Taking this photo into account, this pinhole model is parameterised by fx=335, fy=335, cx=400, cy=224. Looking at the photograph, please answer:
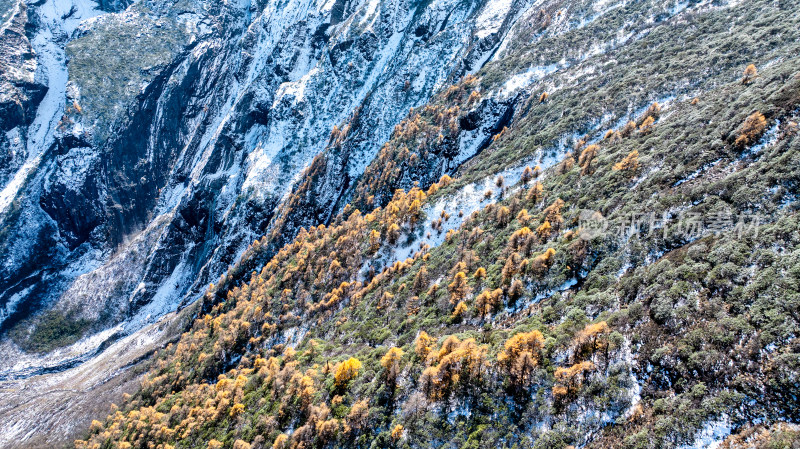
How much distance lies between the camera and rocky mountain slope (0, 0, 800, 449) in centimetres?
1738

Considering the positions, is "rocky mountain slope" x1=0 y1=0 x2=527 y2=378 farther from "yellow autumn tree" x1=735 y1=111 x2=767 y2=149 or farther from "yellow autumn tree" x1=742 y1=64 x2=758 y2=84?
"yellow autumn tree" x1=735 y1=111 x2=767 y2=149

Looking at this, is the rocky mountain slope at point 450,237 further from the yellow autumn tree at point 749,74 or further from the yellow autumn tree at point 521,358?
the yellow autumn tree at point 749,74

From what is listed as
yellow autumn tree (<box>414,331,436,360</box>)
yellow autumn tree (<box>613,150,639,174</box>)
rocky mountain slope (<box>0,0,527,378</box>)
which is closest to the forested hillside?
yellow autumn tree (<box>414,331,436,360</box>)

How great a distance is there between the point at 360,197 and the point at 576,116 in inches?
1968

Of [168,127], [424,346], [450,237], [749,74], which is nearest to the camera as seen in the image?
[424,346]

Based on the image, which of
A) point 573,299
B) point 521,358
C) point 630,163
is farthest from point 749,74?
point 521,358

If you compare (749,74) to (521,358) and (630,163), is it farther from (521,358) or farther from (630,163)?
(521,358)

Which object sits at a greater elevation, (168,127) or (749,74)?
(168,127)

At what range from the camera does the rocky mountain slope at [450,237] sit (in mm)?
17375

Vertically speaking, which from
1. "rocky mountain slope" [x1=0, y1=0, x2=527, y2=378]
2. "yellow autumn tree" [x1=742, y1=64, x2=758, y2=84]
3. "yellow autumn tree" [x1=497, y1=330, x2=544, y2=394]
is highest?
"rocky mountain slope" [x1=0, y1=0, x2=527, y2=378]

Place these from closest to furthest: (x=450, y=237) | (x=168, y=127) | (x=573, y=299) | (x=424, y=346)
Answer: (x=573, y=299) → (x=424, y=346) → (x=450, y=237) → (x=168, y=127)

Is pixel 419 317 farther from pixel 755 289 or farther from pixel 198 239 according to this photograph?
pixel 198 239

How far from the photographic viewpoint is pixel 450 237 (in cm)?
4509

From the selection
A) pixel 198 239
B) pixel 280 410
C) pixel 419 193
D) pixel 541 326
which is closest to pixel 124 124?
pixel 198 239
